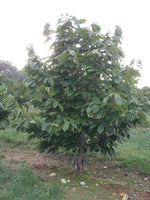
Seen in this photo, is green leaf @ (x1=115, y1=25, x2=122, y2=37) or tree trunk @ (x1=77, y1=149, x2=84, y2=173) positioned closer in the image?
green leaf @ (x1=115, y1=25, x2=122, y2=37)

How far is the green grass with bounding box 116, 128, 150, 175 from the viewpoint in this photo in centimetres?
404

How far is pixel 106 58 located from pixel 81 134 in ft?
4.18

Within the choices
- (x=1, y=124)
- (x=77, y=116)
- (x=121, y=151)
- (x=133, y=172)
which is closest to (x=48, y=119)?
(x=77, y=116)

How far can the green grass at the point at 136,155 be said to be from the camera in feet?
13.3

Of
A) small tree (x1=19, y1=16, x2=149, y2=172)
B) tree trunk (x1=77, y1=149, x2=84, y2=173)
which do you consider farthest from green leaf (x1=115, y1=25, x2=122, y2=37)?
tree trunk (x1=77, y1=149, x2=84, y2=173)

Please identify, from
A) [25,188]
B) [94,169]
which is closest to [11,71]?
[94,169]

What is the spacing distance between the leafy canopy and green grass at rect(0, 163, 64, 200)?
62 centimetres

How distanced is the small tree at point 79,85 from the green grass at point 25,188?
0.61 meters

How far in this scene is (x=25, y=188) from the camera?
2.71 metres

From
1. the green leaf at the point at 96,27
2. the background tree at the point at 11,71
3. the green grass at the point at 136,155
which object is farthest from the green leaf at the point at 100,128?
the background tree at the point at 11,71

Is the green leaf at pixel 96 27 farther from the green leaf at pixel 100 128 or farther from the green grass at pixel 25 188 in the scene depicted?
the green grass at pixel 25 188

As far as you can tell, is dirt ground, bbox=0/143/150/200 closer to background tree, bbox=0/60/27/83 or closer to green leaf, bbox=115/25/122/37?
green leaf, bbox=115/25/122/37

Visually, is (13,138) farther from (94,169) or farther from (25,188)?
(25,188)

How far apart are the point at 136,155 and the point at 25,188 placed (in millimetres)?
2803
